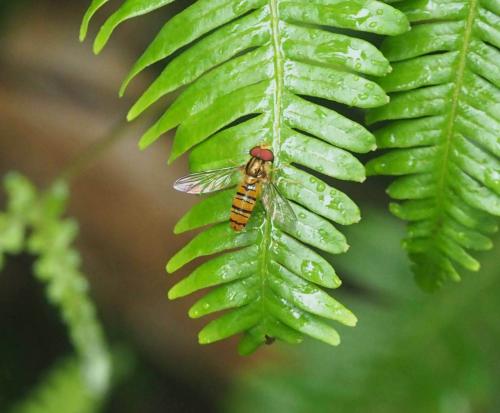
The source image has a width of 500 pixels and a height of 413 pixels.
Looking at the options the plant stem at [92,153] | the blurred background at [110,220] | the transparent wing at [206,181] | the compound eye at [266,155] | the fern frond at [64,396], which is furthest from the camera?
the blurred background at [110,220]

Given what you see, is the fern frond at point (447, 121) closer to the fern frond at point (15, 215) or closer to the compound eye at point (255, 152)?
the compound eye at point (255, 152)

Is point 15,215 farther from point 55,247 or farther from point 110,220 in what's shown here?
point 110,220

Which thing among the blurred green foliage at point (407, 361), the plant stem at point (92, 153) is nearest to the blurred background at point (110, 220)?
the plant stem at point (92, 153)

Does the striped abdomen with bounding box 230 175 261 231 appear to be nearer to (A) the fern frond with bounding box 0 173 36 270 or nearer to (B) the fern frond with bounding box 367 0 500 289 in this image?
(B) the fern frond with bounding box 367 0 500 289

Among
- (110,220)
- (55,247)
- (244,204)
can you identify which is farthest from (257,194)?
(110,220)

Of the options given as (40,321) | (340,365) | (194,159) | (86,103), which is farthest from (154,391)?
(194,159)

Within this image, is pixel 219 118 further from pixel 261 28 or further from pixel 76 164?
pixel 76 164

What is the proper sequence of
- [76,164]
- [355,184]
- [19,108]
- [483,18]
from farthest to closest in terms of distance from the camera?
[19,108]
[355,184]
[76,164]
[483,18]
